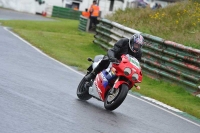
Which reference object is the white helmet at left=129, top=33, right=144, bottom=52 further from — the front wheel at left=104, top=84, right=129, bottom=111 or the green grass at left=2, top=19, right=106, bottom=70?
the green grass at left=2, top=19, right=106, bottom=70

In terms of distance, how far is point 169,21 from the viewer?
24.9 metres

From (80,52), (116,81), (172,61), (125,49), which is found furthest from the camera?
(80,52)

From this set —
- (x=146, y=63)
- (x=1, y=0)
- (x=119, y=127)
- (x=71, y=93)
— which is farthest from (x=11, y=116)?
(x=1, y=0)

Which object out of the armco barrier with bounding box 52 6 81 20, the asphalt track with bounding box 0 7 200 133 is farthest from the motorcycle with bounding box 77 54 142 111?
the armco barrier with bounding box 52 6 81 20

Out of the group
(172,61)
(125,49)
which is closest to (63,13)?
(172,61)

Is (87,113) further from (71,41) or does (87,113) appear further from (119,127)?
(71,41)

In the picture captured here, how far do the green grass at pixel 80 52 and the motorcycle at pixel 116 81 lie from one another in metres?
2.98

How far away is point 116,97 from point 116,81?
311 mm

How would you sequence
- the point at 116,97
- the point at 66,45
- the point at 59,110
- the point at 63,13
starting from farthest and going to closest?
the point at 63,13, the point at 66,45, the point at 116,97, the point at 59,110

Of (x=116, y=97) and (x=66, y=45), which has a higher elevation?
(x=116, y=97)

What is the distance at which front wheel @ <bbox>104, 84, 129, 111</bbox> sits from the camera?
1081cm

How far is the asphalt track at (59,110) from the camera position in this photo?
8.58m

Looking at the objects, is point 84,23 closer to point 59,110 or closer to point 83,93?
point 83,93

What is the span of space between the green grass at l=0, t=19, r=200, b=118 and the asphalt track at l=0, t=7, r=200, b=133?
1435 millimetres
